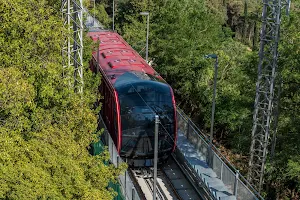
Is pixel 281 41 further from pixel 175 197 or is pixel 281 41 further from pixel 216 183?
pixel 175 197

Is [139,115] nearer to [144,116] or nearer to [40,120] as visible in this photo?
[144,116]

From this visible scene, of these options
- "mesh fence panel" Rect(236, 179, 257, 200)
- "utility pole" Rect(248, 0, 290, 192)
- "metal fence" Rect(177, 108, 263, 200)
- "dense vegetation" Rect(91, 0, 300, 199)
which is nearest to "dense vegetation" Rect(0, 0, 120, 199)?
"mesh fence panel" Rect(236, 179, 257, 200)

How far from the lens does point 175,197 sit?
20.2 meters

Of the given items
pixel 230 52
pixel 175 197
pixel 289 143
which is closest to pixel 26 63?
pixel 175 197

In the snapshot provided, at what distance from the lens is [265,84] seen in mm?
19906

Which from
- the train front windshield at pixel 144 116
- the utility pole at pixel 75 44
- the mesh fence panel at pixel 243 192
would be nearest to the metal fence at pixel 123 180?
the train front windshield at pixel 144 116

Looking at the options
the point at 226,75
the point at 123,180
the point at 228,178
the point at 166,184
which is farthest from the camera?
the point at 226,75

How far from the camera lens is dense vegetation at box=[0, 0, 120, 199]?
10.8 metres

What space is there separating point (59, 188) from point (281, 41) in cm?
1412

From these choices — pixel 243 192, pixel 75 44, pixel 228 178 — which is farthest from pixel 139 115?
pixel 243 192

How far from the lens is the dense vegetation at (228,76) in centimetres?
2020

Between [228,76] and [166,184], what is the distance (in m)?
11.6

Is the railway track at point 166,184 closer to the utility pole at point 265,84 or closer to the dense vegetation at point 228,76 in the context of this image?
the utility pole at point 265,84

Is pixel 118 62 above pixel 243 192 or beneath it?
above
